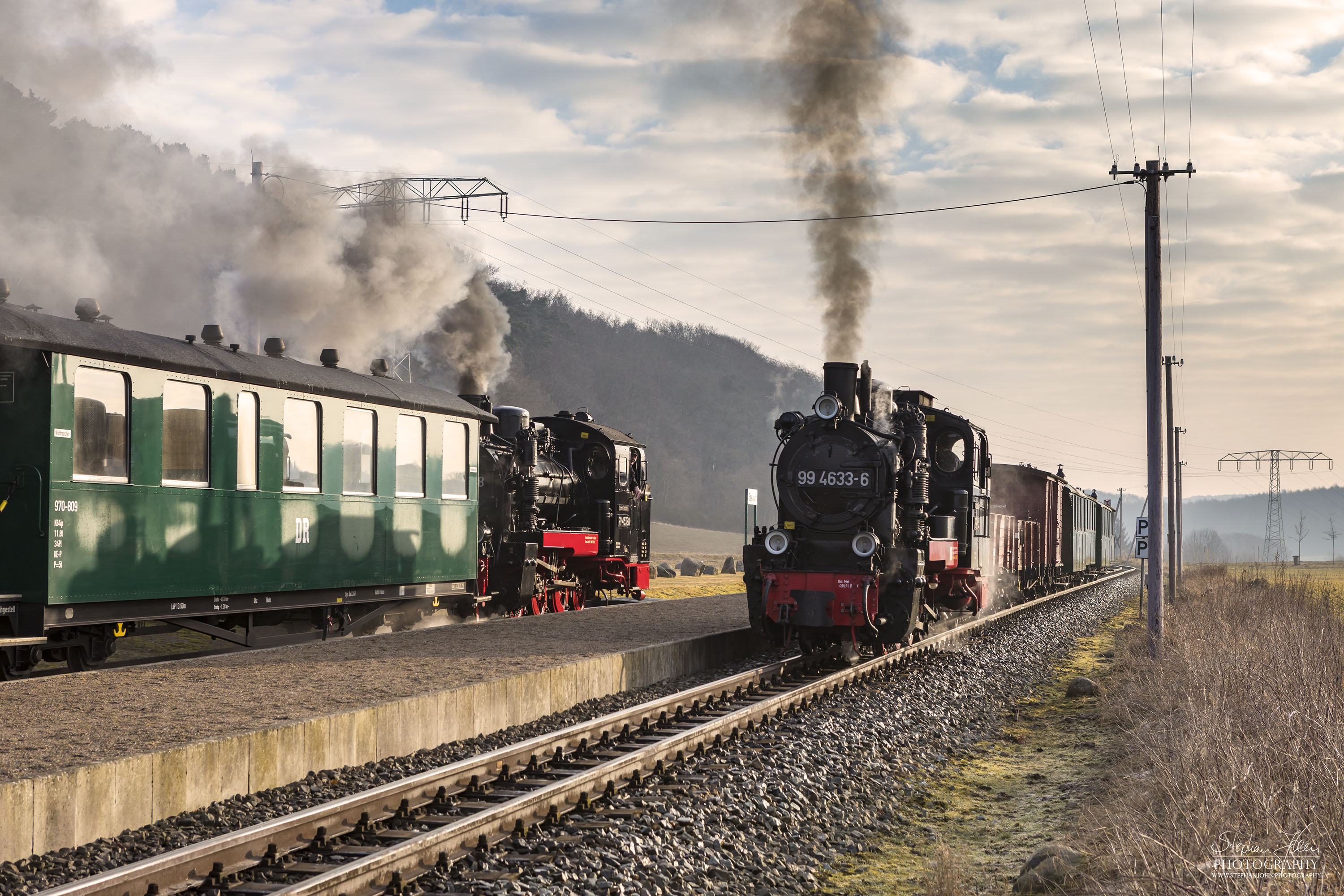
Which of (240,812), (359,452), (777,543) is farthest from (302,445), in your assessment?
(240,812)

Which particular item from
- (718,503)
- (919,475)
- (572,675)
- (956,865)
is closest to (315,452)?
(572,675)

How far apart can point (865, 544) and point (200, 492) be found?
22.5 feet

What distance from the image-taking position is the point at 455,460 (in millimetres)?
15492

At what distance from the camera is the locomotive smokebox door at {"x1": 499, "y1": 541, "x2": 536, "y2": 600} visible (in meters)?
17.8

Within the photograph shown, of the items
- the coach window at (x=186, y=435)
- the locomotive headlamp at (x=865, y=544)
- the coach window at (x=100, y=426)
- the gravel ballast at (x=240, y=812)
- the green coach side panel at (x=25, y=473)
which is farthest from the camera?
the locomotive headlamp at (x=865, y=544)

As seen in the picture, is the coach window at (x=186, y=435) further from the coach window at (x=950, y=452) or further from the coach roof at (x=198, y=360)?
the coach window at (x=950, y=452)

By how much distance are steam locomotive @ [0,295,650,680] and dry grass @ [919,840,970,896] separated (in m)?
6.97

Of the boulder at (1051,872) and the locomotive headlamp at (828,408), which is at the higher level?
the locomotive headlamp at (828,408)

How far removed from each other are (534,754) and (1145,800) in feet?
12.5

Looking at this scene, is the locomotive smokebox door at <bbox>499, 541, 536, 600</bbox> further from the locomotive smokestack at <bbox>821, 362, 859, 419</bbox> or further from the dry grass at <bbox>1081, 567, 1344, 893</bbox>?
the dry grass at <bbox>1081, 567, 1344, 893</bbox>

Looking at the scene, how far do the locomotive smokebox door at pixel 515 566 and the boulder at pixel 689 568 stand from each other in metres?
21.6

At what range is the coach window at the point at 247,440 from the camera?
11273 mm

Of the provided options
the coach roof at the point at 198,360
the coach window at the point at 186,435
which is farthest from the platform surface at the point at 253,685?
the coach roof at the point at 198,360
